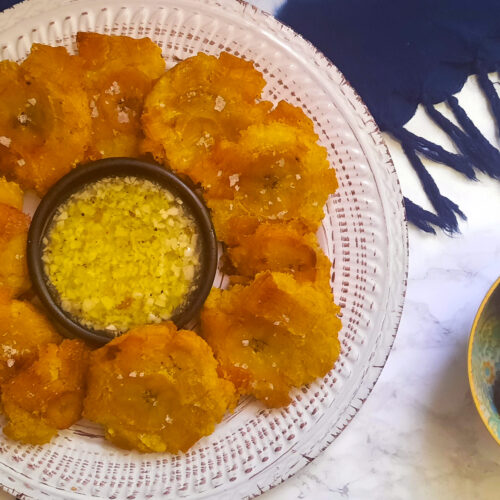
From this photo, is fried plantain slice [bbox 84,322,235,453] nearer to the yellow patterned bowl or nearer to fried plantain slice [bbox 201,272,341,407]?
fried plantain slice [bbox 201,272,341,407]

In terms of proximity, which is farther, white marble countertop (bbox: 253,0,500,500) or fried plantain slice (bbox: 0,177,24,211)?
white marble countertop (bbox: 253,0,500,500)

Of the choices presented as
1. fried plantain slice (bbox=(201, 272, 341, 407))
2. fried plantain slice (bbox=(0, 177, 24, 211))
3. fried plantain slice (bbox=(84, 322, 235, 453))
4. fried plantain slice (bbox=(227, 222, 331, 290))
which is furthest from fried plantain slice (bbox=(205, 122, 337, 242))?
fried plantain slice (bbox=(0, 177, 24, 211))

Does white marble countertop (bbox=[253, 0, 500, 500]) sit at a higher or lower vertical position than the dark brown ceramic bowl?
lower

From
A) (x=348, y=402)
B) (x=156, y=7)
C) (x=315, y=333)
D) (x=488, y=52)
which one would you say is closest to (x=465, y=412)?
(x=348, y=402)

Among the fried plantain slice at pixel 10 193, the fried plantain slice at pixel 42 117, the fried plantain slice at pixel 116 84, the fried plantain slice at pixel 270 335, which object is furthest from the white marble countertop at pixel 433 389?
the fried plantain slice at pixel 10 193

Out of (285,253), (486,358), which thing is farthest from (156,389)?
(486,358)

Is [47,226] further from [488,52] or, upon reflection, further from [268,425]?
[488,52]

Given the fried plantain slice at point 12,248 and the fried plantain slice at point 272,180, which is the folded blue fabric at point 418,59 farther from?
the fried plantain slice at point 12,248

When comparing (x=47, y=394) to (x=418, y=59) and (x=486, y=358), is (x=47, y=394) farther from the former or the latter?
(x=418, y=59)
